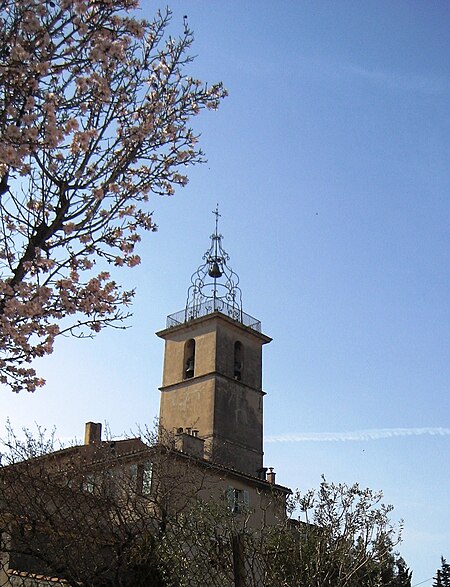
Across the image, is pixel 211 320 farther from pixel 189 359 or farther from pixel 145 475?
pixel 145 475

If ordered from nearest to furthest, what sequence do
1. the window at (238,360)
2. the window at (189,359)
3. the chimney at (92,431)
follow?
1. the chimney at (92,431)
2. the window at (189,359)
3. the window at (238,360)

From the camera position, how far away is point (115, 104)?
7.41m

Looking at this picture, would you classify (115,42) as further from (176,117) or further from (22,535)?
(22,535)

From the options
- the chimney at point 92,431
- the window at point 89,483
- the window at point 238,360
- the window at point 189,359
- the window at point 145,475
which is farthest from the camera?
the window at point 238,360

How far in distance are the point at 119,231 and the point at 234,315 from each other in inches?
1246

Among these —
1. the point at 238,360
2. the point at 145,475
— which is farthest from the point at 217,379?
the point at 145,475

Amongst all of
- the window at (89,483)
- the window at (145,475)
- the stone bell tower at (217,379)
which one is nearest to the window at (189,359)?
the stone bell tower at (217,379)

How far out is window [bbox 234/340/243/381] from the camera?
38.2 m

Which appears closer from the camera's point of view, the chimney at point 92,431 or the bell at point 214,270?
A: the chimney at point 92,431

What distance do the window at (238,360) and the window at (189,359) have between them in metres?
2.19

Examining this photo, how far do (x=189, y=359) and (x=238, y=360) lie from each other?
2.54m

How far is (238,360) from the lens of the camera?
38.7 m

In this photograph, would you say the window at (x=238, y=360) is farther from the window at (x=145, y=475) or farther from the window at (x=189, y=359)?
the window at (x=145, y=475)

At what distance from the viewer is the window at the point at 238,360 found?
38.2 meters
